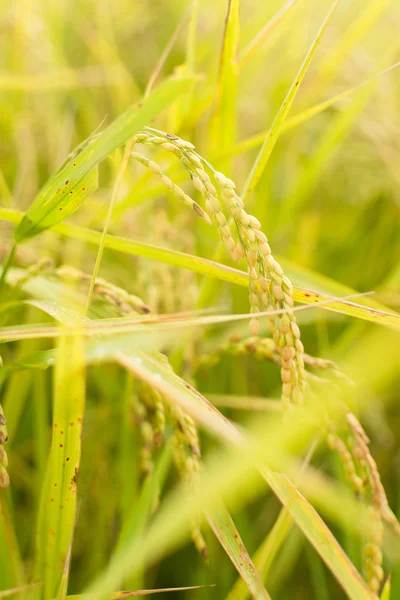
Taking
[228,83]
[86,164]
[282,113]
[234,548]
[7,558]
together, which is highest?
[228,83]

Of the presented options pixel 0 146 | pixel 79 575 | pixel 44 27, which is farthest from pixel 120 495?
pixel 44 27

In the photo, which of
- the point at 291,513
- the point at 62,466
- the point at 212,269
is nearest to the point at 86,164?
the point at 212,269

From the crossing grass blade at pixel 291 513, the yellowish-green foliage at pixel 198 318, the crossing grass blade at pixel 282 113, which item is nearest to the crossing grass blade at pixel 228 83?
the yellowish-green foliage at pixel 198 318

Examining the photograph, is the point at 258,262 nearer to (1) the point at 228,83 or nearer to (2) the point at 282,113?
(2) the point at 282,113

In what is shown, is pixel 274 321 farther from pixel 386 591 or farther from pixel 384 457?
pixel 384 457

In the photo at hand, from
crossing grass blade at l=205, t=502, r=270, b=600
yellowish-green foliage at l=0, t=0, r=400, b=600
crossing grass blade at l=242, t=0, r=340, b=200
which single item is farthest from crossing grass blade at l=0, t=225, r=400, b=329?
crossing grass blade at l=205, t=502, r=270, b=600

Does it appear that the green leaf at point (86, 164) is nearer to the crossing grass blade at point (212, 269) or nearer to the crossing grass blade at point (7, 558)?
the crossing grass blade at point (212, 269)

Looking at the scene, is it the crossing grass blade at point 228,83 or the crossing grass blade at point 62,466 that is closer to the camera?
the crossing grass blade at point 62,466
